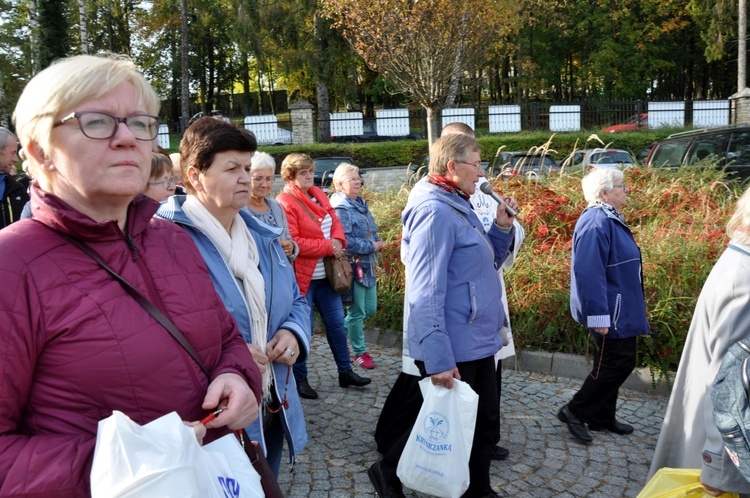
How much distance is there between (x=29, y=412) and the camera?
5.24ft

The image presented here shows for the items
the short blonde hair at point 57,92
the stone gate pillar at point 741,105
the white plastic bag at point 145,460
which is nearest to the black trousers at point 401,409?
the white plastic bag at point 145,460

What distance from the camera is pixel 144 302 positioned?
1.72 metres

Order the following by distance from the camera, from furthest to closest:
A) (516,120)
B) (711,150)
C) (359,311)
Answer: (516,120) → (711,150) → (359,311)

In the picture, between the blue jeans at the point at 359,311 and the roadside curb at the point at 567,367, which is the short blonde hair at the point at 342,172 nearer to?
the blue jeans at the point at 359,311

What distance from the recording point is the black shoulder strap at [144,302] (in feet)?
5.51

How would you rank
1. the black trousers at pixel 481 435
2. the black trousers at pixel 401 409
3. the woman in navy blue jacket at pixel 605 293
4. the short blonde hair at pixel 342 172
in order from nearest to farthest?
the black trousers at pixel 481 435 < the black trousers at pixel 401 409 < the woman in navy blue jacket at pixel 605 293 < the short blonde hair at pixel 342 172

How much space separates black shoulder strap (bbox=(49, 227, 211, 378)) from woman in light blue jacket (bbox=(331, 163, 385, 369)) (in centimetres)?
418

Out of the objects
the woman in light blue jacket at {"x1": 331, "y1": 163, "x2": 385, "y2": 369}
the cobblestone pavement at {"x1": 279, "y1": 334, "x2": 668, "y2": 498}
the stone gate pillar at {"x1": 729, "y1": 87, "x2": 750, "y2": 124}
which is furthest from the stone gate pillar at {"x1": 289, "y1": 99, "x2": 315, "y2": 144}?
the cobblestone pavement at {"x1": 279, "y1": 334, "x2": 668, "y2": 498}

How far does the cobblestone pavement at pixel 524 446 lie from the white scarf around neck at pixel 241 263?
66.9 inches

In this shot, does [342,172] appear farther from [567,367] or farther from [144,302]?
[144,302]

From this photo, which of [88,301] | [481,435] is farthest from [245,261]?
[481,435]

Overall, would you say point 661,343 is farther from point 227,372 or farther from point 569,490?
point 227,372

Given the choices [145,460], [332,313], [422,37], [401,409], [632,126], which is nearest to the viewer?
[145,460]

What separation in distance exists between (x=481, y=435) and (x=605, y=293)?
4.64ft
